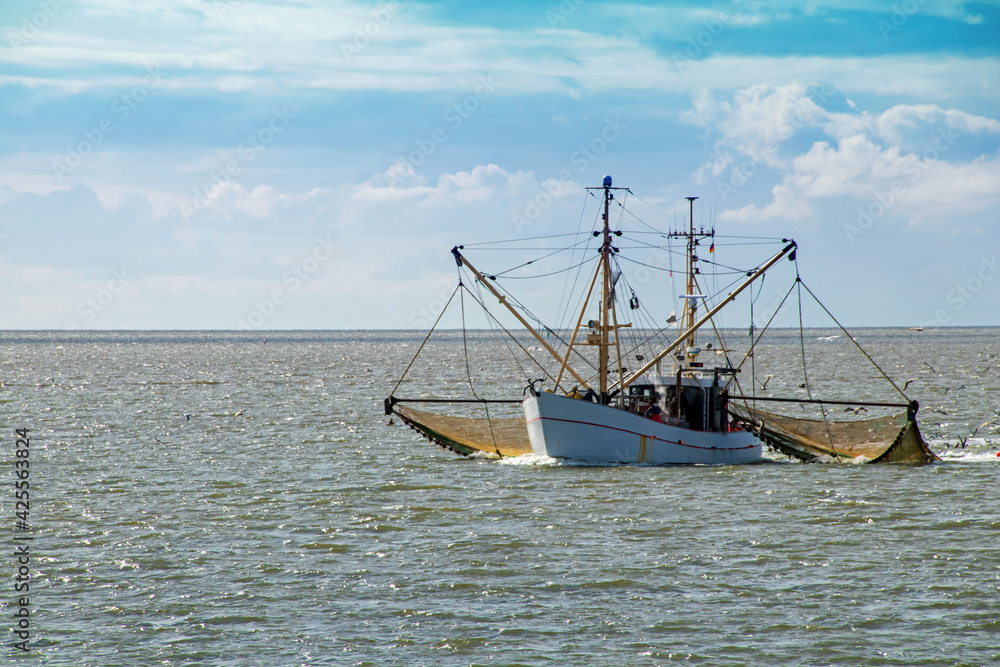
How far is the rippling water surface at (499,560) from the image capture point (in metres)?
14.0

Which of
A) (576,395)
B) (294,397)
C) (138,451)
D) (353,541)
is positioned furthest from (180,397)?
(353,541)

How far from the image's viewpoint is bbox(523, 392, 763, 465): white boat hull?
30.2 m

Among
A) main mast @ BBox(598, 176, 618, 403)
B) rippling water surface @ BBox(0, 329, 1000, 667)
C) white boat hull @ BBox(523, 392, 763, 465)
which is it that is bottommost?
rippling water surface @ BBox(0, 329, 1000, 667)

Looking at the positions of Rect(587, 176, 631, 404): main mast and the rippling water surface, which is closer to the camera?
the rippling water surface

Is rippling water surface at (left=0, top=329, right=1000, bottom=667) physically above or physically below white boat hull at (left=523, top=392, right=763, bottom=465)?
below

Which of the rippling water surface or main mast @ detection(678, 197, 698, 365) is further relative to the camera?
main mast @ detection(678, 197, 698, 365)

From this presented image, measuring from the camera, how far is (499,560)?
18578 mm

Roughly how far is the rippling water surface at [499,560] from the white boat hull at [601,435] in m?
0.68

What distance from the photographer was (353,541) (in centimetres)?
2031

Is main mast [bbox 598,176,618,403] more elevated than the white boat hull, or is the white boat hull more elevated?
main mast [bbox 598,176,618,403]

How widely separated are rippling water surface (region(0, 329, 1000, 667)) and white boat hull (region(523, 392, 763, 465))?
684mm

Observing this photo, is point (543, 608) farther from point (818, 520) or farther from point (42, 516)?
point (42, 516)

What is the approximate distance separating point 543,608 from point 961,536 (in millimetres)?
9964

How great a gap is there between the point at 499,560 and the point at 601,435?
12.3 m
